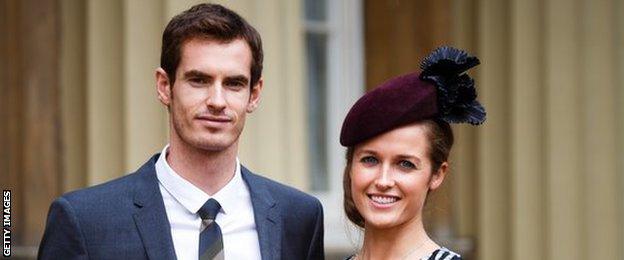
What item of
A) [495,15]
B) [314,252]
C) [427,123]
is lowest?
[314,252]

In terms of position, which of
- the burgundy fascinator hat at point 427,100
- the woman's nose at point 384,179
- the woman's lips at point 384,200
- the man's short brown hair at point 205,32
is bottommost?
the woman's lips at point 384,200

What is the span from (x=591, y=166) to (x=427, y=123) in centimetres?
276

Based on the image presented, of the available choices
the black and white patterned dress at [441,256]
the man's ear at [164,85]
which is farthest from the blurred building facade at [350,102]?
the black and white patterned dress at [441,256]

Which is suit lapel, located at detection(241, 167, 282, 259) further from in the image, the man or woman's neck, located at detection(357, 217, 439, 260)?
woman's neck, located at detection(357, 217, 439, 260)

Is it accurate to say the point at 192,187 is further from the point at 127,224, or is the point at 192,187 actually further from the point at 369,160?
the point at 369,160

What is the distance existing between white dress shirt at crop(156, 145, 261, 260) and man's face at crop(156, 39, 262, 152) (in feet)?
0.40

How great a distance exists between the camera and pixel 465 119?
10.7 feet

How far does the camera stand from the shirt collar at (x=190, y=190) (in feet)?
11.1

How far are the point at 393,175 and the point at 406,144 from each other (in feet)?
0.27

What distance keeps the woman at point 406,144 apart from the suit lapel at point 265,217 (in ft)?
0.91

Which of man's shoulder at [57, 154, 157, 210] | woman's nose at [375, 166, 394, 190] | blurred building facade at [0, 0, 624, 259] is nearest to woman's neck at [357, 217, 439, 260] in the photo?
woman's nose at [375, 166, 394, 190]

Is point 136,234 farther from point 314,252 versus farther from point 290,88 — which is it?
point 290,88

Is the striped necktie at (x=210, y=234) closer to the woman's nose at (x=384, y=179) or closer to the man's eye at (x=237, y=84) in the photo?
the man's eye at (x=237, y=84)

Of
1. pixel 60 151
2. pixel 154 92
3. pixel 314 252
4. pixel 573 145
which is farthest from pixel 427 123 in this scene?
pixel 573 145
